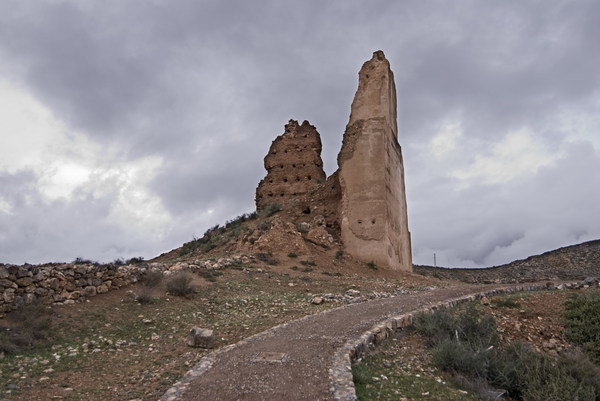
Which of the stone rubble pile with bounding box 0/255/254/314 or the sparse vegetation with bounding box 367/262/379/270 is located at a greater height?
the sparse vegetation with bounding box 367/262/379/270

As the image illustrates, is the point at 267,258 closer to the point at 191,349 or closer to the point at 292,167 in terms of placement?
the point at 191,349

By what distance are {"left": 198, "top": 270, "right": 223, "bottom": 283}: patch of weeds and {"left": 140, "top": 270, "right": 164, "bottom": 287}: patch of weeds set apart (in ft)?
6.21

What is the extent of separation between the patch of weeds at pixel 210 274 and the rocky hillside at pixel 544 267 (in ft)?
69.2

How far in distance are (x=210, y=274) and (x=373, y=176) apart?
8897 mm

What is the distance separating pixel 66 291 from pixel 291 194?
65.9ft

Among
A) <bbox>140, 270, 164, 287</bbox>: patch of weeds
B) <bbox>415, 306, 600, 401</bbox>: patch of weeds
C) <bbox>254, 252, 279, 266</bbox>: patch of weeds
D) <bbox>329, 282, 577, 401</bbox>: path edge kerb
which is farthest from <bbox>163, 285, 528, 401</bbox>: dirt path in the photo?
<bbox>254, 252, 279, 266</bbox>: patch of weeds

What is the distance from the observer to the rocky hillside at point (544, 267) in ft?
109

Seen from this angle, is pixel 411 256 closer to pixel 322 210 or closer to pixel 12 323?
pixel 322 210

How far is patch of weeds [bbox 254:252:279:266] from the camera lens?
58.4ft

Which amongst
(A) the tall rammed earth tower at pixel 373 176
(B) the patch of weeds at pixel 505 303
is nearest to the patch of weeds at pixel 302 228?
(A) the tall rammed earth tower at pixel 373 176

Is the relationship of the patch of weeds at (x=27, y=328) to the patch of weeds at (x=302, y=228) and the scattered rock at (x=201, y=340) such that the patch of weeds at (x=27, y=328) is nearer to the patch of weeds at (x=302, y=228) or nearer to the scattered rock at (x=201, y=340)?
the scattered rock at (x=201, y=340)

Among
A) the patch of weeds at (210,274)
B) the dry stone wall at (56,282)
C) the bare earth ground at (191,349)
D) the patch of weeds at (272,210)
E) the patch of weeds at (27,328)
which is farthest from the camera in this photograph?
the patch of weeds at (272,210)

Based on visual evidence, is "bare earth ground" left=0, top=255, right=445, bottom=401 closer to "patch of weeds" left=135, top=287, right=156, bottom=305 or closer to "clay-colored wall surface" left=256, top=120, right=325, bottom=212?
"patch of weeds" left=135, top=287, right=156, bottom=305

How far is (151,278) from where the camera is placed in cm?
1205
